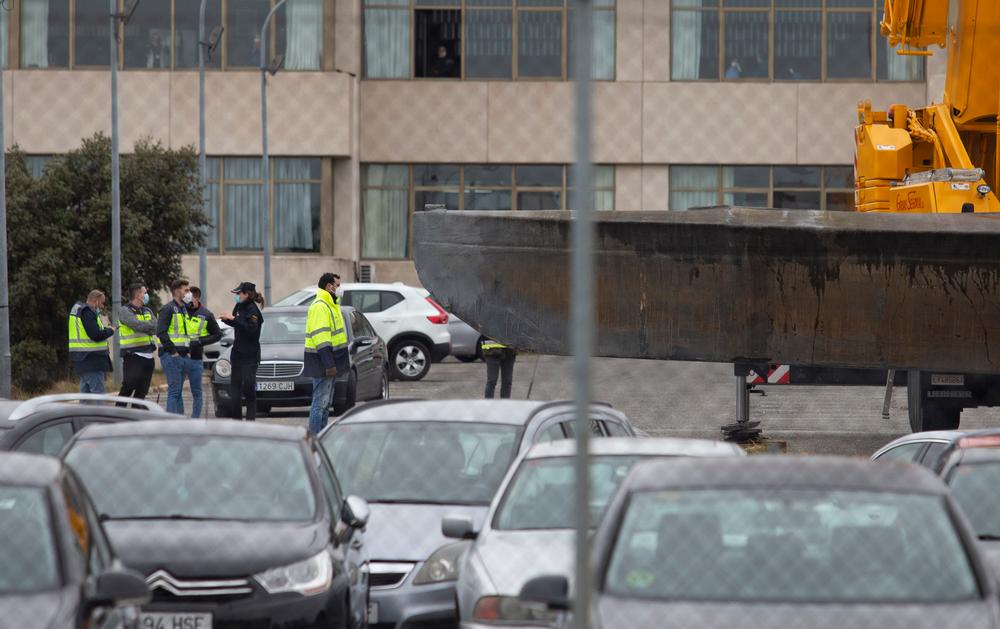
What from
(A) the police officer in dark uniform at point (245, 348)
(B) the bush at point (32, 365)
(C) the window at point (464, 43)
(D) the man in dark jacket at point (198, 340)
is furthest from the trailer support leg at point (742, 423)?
(C) the window at point (464, 43)

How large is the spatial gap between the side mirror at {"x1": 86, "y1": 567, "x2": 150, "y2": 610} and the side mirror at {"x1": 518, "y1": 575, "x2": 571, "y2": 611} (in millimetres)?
1161

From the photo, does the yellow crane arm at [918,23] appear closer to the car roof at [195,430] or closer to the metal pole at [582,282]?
the car roof at [195,430]

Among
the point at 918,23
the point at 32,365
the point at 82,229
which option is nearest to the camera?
the point at 918,23

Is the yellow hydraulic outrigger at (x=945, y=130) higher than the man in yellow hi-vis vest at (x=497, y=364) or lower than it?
higher

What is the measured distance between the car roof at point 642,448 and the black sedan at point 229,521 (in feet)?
2.77

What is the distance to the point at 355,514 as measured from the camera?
6.84 m

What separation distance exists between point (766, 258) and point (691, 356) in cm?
81

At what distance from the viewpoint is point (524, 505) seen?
6855 mm

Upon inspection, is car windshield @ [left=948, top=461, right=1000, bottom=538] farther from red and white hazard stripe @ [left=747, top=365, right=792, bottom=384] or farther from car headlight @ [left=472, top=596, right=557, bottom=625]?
red and white hazard stripe @ [left=747, top=365, right=792, bottom=384]

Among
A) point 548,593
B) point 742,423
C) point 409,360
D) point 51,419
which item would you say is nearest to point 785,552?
Result: point 548,593

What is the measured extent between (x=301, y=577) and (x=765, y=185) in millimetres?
27894

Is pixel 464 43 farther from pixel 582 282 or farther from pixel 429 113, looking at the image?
pixel 582 282

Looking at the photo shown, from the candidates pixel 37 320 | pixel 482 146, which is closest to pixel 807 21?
pixel 482 146

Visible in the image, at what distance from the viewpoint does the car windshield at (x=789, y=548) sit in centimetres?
483
